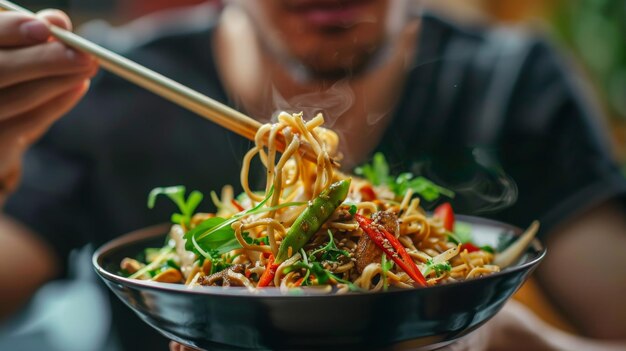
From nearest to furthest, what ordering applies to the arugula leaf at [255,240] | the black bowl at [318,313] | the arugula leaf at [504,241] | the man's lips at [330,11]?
the black bowl at [318,313] → the arugula leaf at [255,240] → the arugula leaf at [504,241] → the man's lips at [330,11]

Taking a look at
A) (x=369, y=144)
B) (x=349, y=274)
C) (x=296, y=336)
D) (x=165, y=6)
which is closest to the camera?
(x=296, y=336)

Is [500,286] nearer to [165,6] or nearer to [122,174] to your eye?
[122,174]

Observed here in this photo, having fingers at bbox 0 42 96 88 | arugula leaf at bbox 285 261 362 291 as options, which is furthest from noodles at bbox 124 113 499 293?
fingers at bbox 0 42 96 88

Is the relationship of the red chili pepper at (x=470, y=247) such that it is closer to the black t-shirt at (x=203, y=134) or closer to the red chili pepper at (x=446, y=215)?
the red chili pepper at (x=446, y=215)

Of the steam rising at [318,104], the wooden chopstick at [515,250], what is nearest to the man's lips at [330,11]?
the steam rising at [318,104]

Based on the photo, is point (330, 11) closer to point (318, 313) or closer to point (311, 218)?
point (311, 218)

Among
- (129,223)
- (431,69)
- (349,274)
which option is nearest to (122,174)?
(129,223)

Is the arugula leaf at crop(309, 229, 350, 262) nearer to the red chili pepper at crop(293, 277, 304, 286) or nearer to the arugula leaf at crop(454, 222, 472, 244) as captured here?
the red chili pepper at crop(293, 277, 304, 286)
